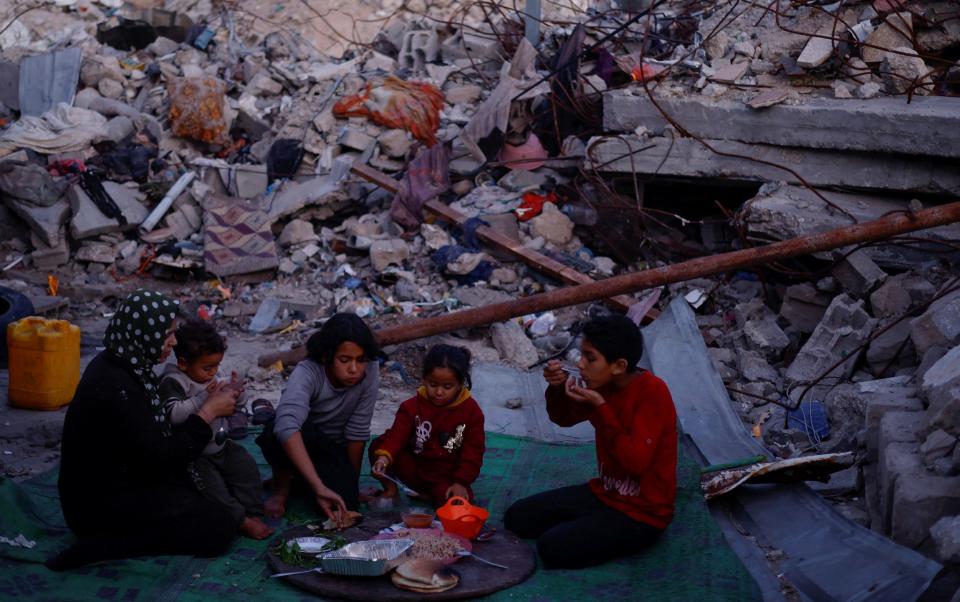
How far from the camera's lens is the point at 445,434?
4.18m

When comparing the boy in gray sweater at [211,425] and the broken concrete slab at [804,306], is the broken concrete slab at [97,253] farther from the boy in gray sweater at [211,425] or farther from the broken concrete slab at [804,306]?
the broken concrete slab at [804,306]

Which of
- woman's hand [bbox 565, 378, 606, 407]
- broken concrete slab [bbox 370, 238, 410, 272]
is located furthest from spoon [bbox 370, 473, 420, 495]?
broken concrete slab [bbox 370, 238, 410, 272]

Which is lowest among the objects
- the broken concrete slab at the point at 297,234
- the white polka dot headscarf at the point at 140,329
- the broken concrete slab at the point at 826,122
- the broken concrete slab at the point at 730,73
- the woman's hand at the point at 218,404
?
the broken concrete slab at the point at 297,234

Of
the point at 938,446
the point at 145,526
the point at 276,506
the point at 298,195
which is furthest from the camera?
the point at 298,195

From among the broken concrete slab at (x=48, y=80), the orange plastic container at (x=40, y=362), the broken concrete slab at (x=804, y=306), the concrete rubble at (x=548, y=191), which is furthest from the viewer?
the broken concrete slab at (x=48, y=80)

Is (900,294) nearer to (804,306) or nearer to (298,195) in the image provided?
(804,306)

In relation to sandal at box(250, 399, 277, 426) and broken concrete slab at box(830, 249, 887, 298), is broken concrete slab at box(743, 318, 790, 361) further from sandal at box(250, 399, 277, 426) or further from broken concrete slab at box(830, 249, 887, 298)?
sandal at box(250, 399, 277, 426)

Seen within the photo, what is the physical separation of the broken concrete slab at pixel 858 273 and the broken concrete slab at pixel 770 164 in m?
0.73

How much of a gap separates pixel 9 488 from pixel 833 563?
311 centimetres

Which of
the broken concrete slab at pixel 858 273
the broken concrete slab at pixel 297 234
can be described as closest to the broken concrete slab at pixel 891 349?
the broken concrete slab at pixel 858 273

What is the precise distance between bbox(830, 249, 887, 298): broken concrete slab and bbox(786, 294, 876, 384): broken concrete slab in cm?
14

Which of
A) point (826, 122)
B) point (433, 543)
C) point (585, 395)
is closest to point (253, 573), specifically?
point (433, 543)

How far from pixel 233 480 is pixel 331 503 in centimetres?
40

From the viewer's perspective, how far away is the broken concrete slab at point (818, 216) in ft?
21.3
